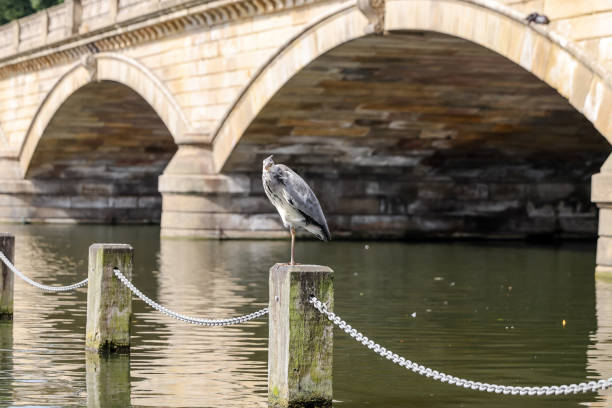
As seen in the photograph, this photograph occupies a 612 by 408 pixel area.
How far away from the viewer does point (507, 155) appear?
2592 centimetres

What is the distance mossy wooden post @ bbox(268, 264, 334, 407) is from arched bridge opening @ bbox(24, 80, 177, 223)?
77.7 ft

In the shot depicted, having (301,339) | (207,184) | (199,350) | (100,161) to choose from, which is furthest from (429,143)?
(301,339)

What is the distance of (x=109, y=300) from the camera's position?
29.0 feet

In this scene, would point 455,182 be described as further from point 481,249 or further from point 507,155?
point 481,249

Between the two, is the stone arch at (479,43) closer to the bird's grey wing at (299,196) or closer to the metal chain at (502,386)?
the bird's grey wing at (299,196)

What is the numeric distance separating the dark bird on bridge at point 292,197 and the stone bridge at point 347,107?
651 centimetres

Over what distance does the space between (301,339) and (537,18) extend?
27.5ft

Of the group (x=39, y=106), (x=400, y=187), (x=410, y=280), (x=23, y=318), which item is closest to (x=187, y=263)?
(x=410, y=280)

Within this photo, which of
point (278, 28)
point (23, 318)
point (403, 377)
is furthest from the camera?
point (278, 28)

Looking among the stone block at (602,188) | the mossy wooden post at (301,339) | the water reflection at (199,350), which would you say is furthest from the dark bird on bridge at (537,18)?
the mossy wooden post at (301,339)

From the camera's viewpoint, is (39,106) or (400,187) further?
(39,106)

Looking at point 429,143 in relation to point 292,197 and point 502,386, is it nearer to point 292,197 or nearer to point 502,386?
point 292,197

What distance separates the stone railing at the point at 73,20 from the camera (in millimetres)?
24797

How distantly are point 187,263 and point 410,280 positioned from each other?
11.6ft
